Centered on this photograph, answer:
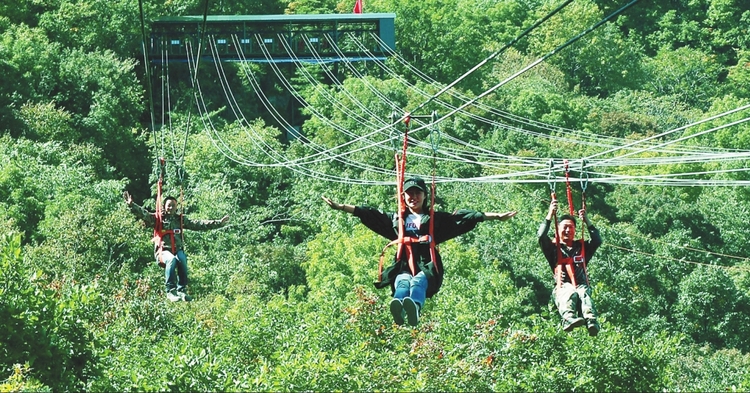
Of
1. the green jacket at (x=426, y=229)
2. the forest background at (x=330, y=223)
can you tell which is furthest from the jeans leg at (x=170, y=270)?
the green jacket at (x=426, y=229)

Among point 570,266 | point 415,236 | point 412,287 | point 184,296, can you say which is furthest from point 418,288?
point 184,296

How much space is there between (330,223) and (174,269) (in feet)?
103

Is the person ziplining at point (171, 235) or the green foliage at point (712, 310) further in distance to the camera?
the green foliage at point (712, 310)

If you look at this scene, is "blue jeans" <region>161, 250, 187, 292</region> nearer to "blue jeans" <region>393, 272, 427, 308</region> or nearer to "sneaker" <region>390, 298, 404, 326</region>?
"blue jeans" <region>393, 272, 427, 308</region>

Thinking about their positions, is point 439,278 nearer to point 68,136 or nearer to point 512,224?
point 512,224

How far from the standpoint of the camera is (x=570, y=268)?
17.5 meters

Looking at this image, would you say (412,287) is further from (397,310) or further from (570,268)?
(570,268)

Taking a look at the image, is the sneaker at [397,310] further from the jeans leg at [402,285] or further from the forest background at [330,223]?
the forest background at [330,223]

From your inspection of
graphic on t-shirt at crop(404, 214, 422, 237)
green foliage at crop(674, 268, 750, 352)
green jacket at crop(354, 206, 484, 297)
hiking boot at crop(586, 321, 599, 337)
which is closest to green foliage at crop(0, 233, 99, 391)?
green jacket at crop(354, 206, 484, 297)

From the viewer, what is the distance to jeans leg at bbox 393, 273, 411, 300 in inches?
634

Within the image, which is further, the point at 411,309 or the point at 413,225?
the point at 413,225

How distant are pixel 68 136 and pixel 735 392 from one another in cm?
3585

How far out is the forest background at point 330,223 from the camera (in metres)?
26.2

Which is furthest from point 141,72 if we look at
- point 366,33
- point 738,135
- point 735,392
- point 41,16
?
point 735,392
